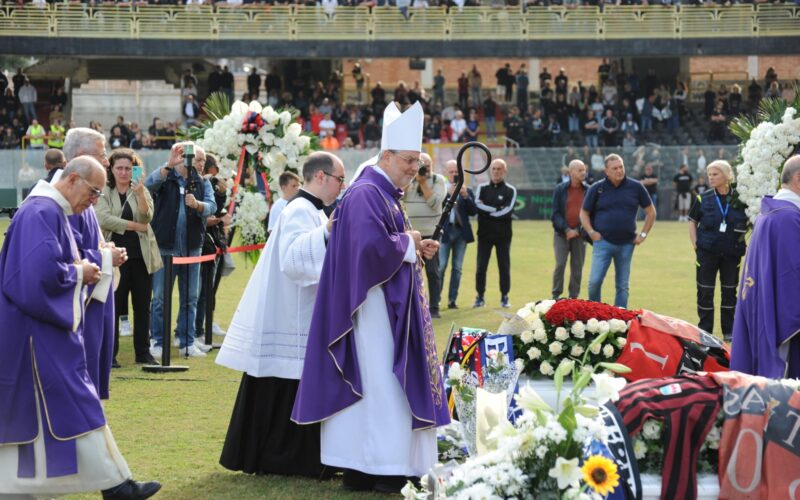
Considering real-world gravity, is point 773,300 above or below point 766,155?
below

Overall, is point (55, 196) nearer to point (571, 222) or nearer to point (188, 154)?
point (188, 154)

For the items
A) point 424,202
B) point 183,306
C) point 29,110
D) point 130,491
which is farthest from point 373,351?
point 29,110

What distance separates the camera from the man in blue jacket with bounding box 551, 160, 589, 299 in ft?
49.9

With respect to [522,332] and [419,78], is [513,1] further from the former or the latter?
[522,332]

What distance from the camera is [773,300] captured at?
7.71 metres

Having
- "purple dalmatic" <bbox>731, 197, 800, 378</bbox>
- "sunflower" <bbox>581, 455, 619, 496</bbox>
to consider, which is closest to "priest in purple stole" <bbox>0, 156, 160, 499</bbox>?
"sunflower" <bbox>581, 455, 619, 496</bbox>

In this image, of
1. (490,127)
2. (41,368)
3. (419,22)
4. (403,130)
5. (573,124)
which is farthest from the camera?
(419,22)

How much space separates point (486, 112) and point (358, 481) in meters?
34.0

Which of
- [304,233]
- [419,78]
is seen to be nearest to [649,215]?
[304,233]

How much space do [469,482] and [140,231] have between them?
23.0 ft

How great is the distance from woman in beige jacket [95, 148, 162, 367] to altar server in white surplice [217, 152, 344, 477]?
3719 millimetres

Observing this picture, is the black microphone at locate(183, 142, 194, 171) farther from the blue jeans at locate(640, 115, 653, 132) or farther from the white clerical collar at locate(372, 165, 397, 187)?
the blue jeans at locate(640, 115, 653, 132)

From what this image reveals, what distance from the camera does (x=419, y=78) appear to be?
53562 mm

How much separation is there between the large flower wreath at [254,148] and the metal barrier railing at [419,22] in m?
30.2
